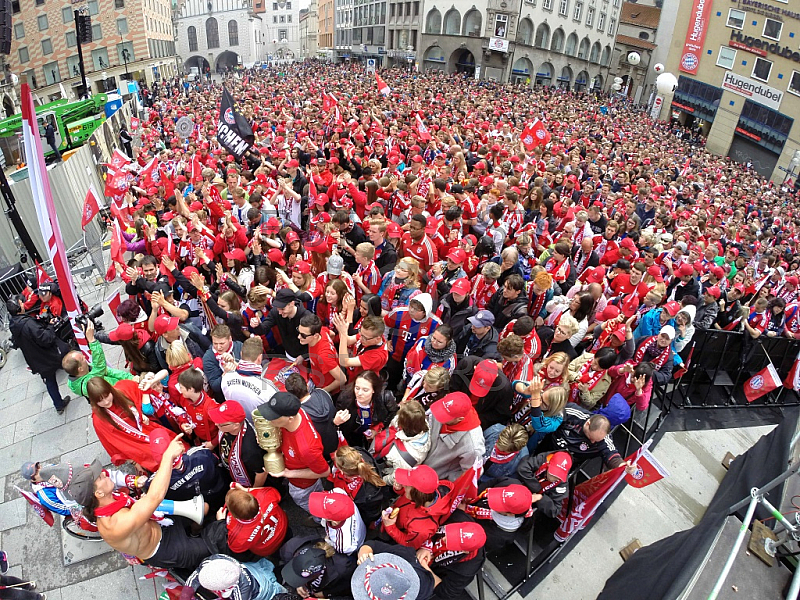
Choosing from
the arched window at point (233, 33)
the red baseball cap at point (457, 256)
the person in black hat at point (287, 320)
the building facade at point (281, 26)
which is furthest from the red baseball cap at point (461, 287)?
the building facade at point (281, 26)

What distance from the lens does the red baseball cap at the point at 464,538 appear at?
9.93 feet

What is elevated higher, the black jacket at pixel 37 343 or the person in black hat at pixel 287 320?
the person in black hat at pixel 287 320

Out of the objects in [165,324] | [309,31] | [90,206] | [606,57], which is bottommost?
[90,206]

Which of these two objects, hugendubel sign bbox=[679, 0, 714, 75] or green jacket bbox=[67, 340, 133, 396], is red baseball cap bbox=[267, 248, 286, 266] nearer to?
green jacket bbox=[67, 340, 133, 396]

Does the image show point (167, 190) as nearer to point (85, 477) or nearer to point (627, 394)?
point (85, 477)

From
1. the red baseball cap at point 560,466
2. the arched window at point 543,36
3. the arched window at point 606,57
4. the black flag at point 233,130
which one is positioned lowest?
the red baseball cap at point 560,466

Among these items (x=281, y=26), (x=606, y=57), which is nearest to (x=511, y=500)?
(x=606, y=57)

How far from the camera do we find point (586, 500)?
396 centimetres

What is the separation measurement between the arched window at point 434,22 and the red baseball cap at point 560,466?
55413mm

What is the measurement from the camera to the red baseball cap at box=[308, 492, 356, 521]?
2.89 metres

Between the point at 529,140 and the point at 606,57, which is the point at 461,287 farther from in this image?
the point at 606,57

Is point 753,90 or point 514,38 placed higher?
point 514,38

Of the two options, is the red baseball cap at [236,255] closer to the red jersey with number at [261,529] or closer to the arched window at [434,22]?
the red jersey with number at [261,529]

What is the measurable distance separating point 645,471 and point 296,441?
2803 millimetres
